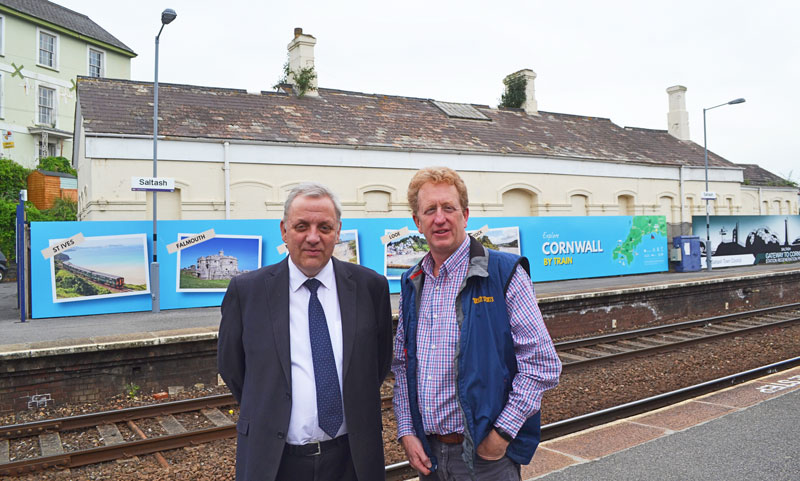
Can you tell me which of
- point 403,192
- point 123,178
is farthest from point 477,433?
point 403,192

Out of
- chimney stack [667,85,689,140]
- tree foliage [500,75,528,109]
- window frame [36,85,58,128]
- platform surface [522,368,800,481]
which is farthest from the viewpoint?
window frame [36,85,58,128]

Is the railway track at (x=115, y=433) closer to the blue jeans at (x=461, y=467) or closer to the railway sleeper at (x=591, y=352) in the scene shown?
the blue jeans at (x=461, y=467)

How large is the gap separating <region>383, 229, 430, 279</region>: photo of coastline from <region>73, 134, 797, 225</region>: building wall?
4.86 metres

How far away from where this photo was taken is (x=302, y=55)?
25.0 m

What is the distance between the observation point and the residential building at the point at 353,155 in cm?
1888

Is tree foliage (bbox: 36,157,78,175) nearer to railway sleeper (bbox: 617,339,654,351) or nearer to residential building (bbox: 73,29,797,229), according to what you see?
residential building (bbox: 73,29,797,229)

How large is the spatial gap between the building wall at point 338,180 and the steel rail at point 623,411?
1481cm

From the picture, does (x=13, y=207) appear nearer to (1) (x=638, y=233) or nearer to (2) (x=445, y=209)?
(1) (x=638, y=233)

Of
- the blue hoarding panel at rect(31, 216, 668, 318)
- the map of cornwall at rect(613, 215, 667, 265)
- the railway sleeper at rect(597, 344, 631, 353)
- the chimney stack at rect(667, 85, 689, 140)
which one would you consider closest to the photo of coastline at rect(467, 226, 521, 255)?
the blue hoarding panel at rect(31, 216, 668, 318)

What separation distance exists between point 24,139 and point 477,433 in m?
41.7

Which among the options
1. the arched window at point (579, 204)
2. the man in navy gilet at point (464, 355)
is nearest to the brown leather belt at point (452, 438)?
the man in navy gilet at point (464, 355)

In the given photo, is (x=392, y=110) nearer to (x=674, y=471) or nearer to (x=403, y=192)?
(x=403, y=192)

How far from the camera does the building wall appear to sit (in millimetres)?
18281

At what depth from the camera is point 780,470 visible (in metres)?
4.68
